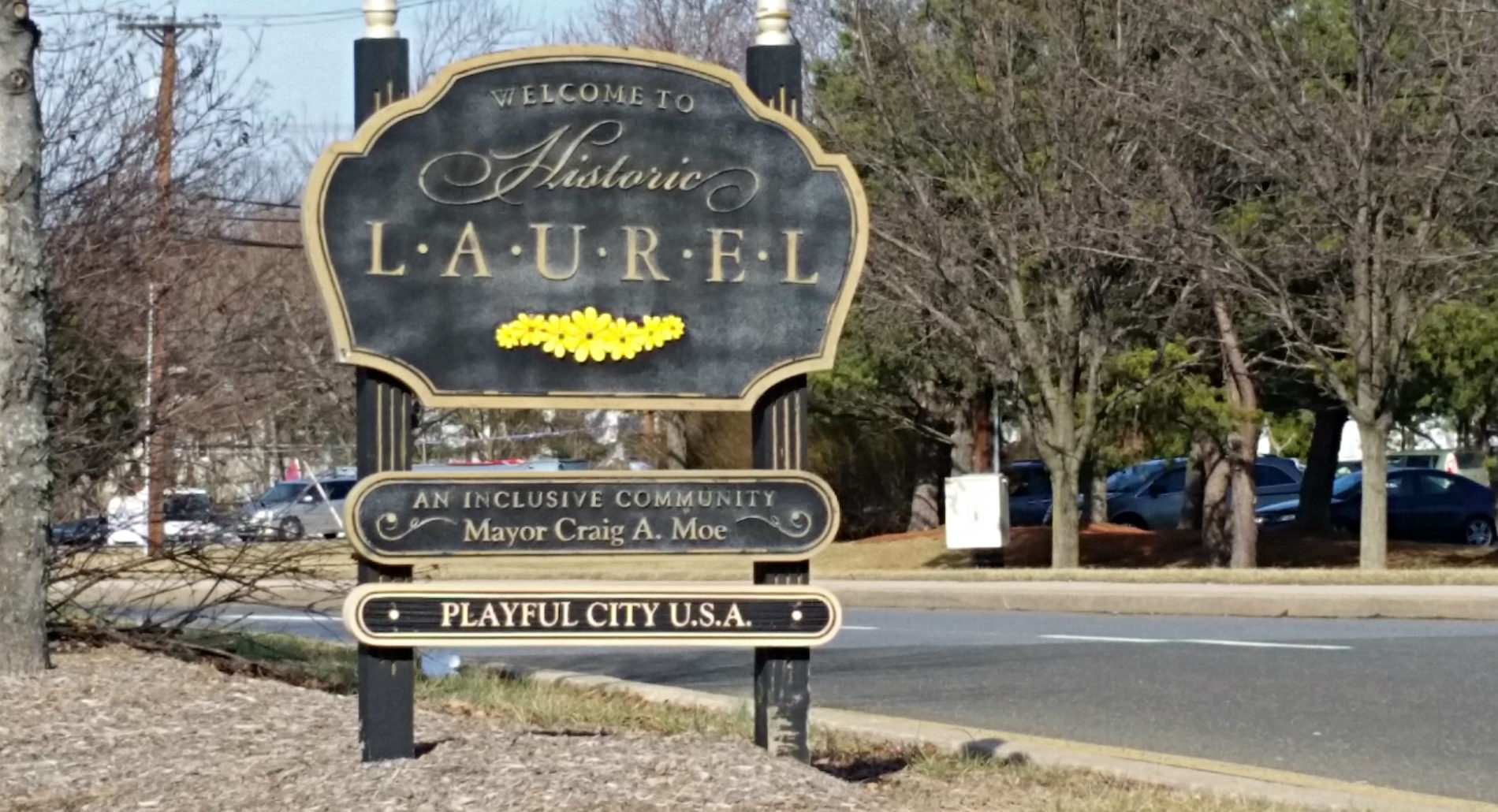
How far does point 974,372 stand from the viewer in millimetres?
29375

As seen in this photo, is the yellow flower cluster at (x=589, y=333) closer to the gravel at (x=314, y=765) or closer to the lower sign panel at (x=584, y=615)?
the lower sign panel at (x=584, y=615)

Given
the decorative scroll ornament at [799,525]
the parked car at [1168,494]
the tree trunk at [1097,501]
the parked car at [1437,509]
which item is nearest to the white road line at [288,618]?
the decorative scroll ornament at [799,525]

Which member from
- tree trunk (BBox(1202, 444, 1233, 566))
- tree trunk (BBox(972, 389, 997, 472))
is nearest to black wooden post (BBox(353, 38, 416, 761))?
tree trunk (BBox(1202, 444, 1233, 566))

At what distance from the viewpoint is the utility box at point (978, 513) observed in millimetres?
26047

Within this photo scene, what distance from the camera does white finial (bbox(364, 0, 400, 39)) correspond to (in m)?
6.66

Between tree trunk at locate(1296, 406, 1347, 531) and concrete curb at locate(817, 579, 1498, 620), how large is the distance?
41.3ft

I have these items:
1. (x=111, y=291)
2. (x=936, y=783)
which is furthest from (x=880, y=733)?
(x=111, y=291)

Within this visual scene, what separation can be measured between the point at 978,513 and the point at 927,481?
40.5 ft

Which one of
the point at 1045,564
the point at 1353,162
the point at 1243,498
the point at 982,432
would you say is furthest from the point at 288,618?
the point at 982,432

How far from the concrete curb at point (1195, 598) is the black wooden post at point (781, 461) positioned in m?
10.2

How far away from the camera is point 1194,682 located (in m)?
11.5

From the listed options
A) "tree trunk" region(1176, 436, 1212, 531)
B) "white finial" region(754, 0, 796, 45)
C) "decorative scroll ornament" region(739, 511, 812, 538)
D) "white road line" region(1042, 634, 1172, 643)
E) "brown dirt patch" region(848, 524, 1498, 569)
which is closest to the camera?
"decorative scroll ornament" region(739, 511, 812, 538)

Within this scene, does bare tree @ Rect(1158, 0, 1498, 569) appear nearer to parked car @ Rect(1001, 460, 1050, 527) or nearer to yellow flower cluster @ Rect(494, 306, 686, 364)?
yellow flower cluster @ Rect(494, 306, 686, 364)

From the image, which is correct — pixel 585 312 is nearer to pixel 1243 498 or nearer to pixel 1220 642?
pixel 1220 642
